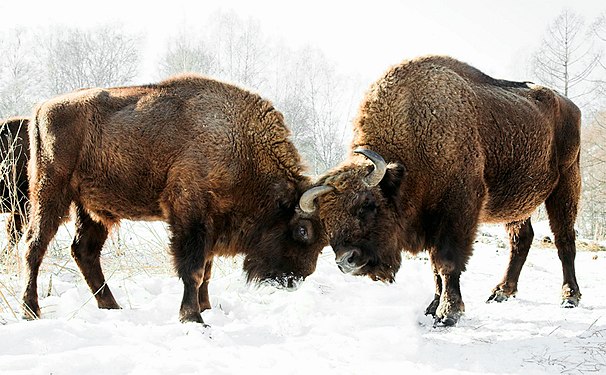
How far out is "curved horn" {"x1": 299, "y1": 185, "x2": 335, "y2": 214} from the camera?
5.32m

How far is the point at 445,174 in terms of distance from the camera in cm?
546

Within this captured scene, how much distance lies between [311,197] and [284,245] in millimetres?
682

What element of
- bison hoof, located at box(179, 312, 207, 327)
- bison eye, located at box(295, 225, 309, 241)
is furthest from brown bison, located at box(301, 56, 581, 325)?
bison hoof, located at box(179, 312, 207, 327)

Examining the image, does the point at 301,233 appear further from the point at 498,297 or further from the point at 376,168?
the point at 498,297

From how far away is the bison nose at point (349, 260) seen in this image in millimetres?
5134

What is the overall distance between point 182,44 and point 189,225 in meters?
29.9

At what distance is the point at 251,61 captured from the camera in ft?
108

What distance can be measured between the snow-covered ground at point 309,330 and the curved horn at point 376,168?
1.27m

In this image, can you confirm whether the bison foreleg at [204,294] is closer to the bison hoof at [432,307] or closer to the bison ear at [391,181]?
the bison ear at [391,181]

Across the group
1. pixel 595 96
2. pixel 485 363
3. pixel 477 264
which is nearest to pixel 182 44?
pixel 595 96

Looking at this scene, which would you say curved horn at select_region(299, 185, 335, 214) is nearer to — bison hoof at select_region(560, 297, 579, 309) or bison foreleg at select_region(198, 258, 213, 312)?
bison foreleg at select_region(198, 258, 213, 312)

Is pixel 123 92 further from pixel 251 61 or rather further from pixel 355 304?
pixel 251 61

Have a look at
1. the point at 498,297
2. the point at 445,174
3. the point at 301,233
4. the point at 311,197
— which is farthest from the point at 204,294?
the point at 498,297

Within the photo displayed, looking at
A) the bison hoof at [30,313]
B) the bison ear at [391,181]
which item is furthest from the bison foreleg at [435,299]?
the bison hoof at [30,313]
